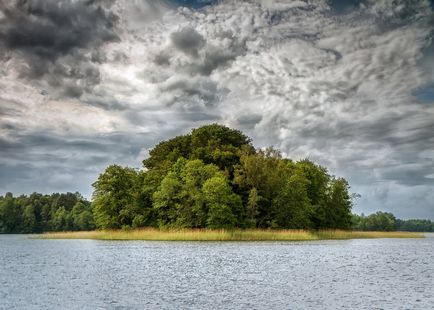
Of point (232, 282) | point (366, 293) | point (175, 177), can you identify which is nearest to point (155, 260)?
point (232, 282)

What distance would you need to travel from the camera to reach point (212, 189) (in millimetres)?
81500

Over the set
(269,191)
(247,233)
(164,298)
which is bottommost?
(164,298)

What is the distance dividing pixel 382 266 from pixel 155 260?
61.9 feet

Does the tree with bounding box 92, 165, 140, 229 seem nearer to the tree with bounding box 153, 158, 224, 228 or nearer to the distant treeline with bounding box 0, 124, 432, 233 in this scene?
the distant treeline with bounding box 0, 124, 432, 233

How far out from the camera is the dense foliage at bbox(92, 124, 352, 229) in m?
85.0

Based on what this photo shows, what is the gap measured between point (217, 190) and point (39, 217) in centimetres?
12106

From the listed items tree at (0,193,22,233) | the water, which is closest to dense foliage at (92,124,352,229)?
the water

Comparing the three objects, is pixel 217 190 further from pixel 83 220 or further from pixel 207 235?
pixel 83 220

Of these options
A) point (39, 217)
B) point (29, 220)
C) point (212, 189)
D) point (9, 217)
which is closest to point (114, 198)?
point (212, 189)

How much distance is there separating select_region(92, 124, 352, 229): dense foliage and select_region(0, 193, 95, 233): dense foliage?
69.5 meters

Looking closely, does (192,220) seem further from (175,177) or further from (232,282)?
(232,282)

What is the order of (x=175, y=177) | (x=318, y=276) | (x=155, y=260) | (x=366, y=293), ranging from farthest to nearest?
1. (x=175, y=177)
2. (x=155, y=260)
3. (x=318, y=276)
4. (x=366, y=293)

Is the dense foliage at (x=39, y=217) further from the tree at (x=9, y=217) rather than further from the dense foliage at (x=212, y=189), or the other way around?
the dense foliage at (x=212, y=189)

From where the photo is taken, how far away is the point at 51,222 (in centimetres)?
17212
